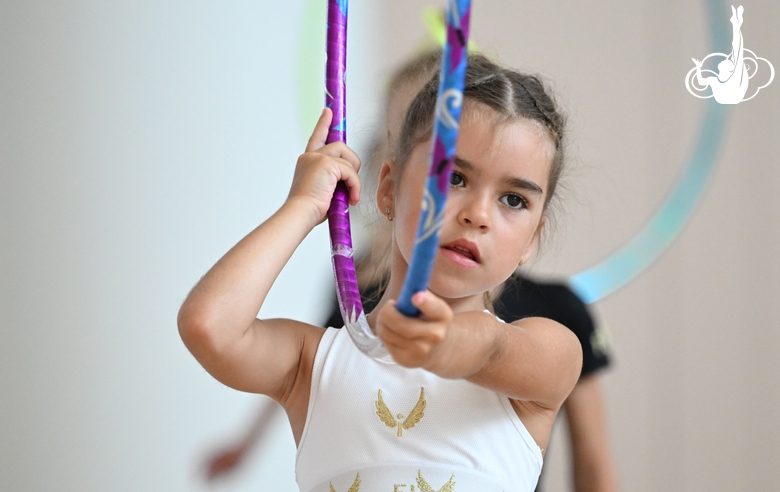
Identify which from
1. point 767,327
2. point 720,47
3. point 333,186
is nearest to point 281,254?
point 333,186

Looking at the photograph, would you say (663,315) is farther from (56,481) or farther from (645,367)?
(56,481)

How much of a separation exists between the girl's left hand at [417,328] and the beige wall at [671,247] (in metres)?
1.37

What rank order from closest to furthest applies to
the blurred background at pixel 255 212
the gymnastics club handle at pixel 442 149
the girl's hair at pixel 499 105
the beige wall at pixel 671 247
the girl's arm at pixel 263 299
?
1. the gymnastics club handle at pixel 442 149
2. the girl's arm at pixel 263 299
3. the girl's hair at pixel 499 105
4. the blurred background at pixel 255 212
5. the beige wall at pixel 671 247

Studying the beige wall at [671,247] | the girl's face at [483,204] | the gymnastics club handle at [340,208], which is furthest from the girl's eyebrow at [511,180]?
the beige wall at [671,247]

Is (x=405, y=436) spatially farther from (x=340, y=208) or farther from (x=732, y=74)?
(x=732, y=74)

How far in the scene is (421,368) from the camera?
603mm

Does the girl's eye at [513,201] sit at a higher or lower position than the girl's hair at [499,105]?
lower

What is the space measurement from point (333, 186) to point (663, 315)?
1.34 meters

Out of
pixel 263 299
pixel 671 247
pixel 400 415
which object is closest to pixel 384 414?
pixel 400 415

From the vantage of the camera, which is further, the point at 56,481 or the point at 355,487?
the point at 56,481

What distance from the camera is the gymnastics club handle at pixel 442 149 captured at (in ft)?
1.40

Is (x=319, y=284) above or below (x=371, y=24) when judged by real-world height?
below

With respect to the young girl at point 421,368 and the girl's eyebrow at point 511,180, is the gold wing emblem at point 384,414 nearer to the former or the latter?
the young girl at point 421,368

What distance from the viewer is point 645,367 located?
186 centimetres
